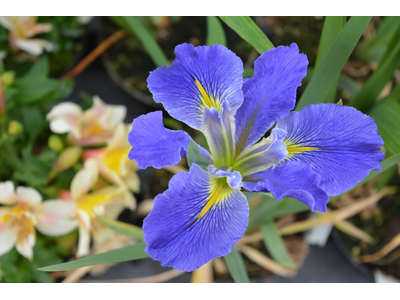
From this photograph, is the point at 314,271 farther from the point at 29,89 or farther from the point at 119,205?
the point at 29,89

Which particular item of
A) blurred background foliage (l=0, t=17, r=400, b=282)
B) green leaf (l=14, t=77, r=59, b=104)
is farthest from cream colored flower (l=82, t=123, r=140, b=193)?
green leaf (l=14, t=77, r=59, b=104)

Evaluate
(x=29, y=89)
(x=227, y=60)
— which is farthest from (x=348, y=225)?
(x=29, y=89)

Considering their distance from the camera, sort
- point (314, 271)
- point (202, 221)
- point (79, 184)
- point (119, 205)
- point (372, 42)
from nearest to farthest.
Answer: point (202, 221)
point (79, 184)
point (119, 205)
point (372, 42)
point (314, 271)

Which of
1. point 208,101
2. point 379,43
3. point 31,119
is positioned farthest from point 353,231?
point 31,119

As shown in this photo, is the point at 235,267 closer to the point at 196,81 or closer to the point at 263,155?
the point at 263,155

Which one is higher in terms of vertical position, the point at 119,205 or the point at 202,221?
the point at 202,221

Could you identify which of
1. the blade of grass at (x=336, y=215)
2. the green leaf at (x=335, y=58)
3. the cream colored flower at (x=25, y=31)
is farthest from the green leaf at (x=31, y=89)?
the blade of grass at (x=336, y=215)
